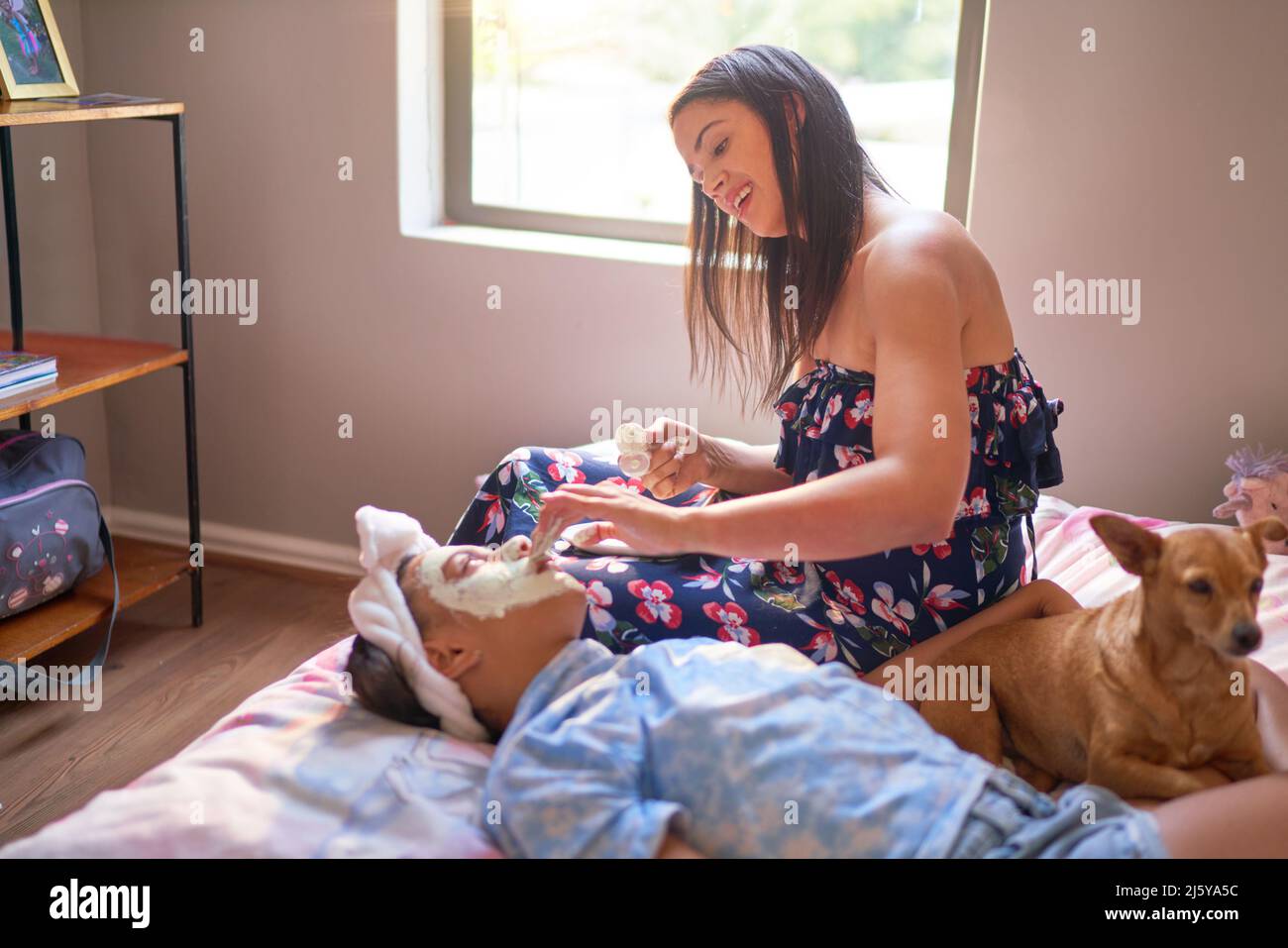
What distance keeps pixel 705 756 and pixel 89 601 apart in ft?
5.48

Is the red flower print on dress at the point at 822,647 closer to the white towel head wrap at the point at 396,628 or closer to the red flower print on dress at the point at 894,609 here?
the red flower print on dress at the point at 894,609

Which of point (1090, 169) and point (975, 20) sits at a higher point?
point (975, 20)

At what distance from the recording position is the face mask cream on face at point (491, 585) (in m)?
1.41

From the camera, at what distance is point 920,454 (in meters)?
1.33

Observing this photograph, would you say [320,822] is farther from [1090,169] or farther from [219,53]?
[219,53]

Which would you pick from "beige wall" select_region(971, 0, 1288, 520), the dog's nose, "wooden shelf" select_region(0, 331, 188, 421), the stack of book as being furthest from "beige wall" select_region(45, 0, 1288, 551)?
the dog's nose

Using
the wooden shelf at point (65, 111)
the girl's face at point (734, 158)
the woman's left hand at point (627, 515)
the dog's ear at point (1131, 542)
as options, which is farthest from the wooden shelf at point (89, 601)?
the dog's ear at point (1131, 542)

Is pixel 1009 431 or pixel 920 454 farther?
pixel 1009 431

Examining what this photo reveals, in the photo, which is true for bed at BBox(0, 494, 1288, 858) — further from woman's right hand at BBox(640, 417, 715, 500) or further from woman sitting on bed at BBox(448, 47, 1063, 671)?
woman's right hand at BBox(640, 417, 715, 500)

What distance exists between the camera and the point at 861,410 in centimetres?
155

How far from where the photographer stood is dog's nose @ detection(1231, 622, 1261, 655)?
114 centimetres

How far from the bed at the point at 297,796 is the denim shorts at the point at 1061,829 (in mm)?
486
